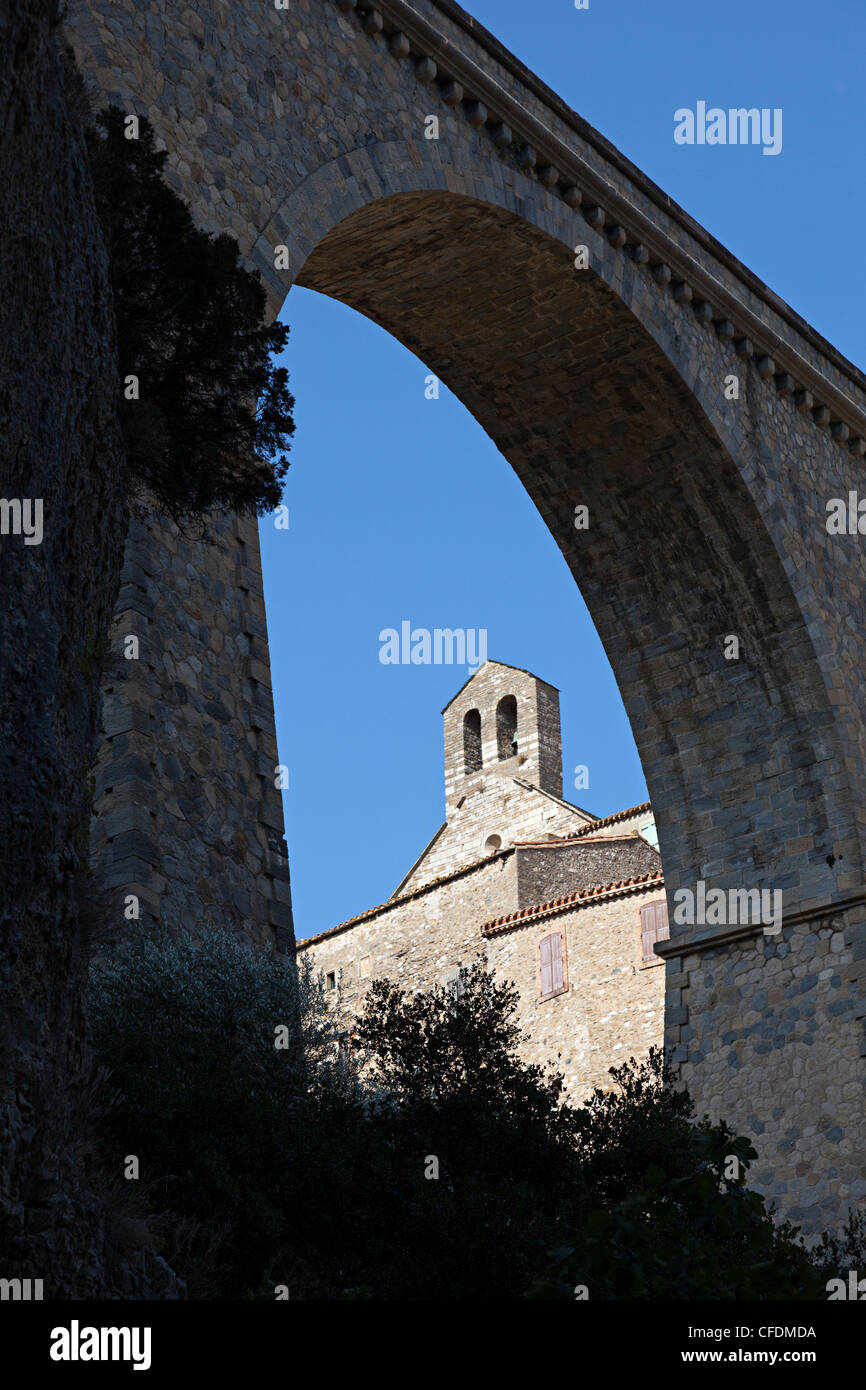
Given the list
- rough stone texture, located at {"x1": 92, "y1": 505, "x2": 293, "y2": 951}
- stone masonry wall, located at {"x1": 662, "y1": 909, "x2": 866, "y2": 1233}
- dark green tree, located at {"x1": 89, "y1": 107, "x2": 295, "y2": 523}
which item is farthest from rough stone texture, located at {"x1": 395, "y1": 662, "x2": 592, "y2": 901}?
dark green tree, located at {"x1": 89, "y1": 107, "x2": 295, "y2": 523}

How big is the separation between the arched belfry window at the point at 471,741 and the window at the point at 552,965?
11.1 meters

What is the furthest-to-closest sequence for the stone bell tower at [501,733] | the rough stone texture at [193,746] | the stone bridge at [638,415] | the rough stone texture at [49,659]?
the stone bell tower at [501,733] → the stone bridge at [638,415] → the rough stone texture at [193,746] → the rough stone texture at [49,659]

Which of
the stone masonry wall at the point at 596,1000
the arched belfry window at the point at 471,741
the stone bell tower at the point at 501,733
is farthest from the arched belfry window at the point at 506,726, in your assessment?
the stone masonry wall at the point at 596,1000

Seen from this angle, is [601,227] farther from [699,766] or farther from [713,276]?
[699,766]

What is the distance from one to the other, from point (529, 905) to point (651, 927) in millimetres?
3618

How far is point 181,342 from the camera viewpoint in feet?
24.1

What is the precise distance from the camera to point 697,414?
14.3m

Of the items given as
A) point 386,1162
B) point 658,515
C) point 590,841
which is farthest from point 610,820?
point 386,1162

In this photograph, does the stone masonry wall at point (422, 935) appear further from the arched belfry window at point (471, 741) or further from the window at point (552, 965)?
the arched belfry window at point (471, 741)

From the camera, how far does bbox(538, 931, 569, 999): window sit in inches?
944

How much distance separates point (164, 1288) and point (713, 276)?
11149 millimetres

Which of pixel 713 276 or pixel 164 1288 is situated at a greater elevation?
pixel 713 276

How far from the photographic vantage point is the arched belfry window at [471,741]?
1410 inches
